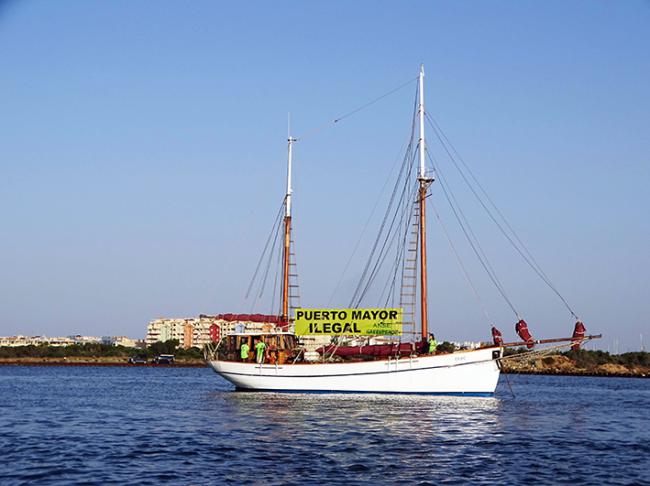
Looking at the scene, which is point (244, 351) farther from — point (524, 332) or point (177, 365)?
point (177, 365)

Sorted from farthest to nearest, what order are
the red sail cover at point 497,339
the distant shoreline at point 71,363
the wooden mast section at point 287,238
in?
the distant shoreline at point 71,363, the wooden mast section at point 287,238, the red sail cover at point 497,339

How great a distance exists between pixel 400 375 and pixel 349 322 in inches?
266

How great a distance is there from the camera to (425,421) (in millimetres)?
40438

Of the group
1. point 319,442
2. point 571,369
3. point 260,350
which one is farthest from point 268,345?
point 571,369

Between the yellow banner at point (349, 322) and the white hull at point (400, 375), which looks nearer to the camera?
the white hull at point (400, 375)

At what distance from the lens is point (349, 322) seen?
207 ft

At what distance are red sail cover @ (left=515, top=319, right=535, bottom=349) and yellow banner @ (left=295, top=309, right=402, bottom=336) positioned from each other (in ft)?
29.0

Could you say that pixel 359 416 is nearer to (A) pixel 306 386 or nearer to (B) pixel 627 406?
(A) pixel 306 386

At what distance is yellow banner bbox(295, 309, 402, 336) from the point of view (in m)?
62.0

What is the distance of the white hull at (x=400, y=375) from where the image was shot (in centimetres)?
5716

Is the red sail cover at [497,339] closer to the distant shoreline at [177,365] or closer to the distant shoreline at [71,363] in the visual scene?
the distant shoreline at [177,365]

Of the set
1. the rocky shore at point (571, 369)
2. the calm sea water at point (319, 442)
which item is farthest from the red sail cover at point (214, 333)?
the rocky shore at point (571, 369)

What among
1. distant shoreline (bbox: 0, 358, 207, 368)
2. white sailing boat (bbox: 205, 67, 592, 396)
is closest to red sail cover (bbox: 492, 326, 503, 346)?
white sailing boat (bbox: 205, 67, 592, 396)

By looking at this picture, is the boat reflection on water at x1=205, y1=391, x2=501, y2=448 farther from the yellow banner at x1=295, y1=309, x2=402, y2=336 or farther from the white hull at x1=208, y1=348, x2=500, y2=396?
the yellow banner at x1=295, y1=309, x2=402, y2=336
